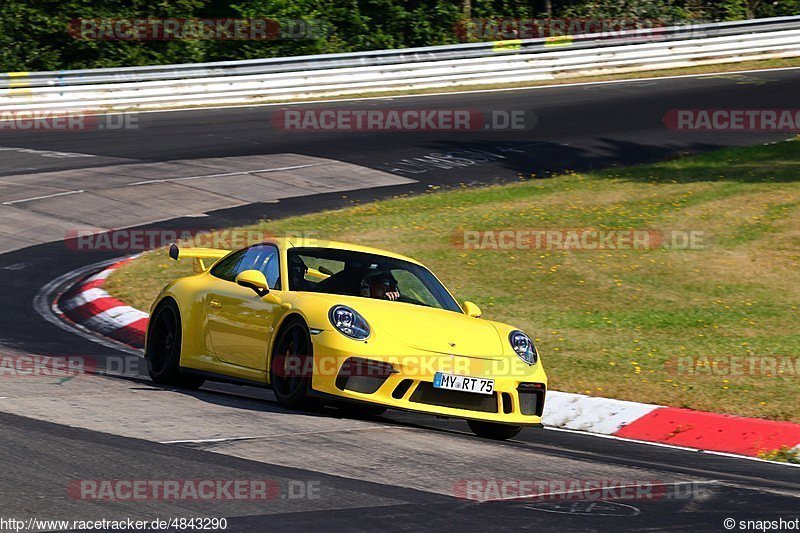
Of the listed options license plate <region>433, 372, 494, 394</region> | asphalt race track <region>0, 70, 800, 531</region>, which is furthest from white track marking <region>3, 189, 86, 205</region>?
license plate <region>433, 372, 494, 394</region>

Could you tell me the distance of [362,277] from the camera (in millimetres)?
9086

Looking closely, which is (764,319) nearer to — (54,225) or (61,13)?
(54,225)

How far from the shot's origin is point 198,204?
19078mm

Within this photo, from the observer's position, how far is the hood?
324 inches

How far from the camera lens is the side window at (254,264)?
30.0 feet

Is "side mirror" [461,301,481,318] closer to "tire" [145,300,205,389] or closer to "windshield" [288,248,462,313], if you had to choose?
"windshield" [288,248,462,313]

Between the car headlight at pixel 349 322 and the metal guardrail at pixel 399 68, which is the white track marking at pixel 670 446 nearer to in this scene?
the car headlight at pixel 349 322

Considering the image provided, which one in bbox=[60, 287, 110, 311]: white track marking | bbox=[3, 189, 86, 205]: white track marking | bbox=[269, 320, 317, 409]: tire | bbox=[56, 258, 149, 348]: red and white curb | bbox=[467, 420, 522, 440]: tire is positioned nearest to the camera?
bbox=[269, 320, 317, 409]: tire

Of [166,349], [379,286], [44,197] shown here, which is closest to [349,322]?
[379,286]

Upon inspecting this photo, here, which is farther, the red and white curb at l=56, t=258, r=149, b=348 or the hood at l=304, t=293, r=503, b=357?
the red and white curb at l=56, t=258, r=149, b=348

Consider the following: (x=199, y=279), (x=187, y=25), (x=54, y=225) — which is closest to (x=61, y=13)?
(x=187, y=25)

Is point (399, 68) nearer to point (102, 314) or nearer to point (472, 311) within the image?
point (102, 314)

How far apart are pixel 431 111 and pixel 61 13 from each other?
40.3 ft

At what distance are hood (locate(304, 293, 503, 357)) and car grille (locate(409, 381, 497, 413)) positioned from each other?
29 cm
